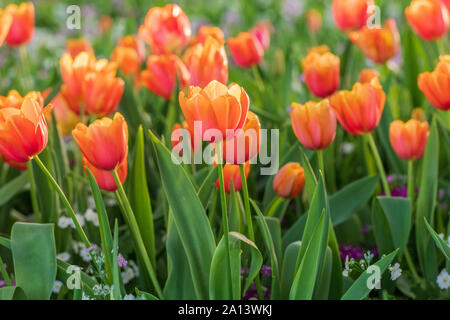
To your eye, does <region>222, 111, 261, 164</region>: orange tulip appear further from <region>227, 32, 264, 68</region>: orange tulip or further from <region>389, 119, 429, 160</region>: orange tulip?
<region>227, 32, 264, 68</region>: orange tulip

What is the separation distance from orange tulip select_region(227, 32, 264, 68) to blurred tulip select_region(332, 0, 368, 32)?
0.33 meters

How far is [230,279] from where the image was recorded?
44.2 inches

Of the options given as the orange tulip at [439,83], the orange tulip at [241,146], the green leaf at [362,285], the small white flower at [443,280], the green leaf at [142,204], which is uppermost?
the orange tulip at [439,83]

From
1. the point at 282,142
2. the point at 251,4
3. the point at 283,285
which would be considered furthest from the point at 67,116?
the point at 251,4

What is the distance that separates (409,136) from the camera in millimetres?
1377

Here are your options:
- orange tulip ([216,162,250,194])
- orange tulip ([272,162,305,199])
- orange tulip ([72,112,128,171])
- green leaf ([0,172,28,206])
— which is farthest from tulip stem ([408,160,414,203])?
green leaf ([0,172,28,206])

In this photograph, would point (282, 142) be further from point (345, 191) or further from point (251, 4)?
point (251, 4)

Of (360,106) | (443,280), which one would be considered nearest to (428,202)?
(443,280)

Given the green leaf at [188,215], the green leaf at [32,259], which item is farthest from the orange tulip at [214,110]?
the green leaf at [32,259]

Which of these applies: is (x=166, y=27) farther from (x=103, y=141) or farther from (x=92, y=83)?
(x=103, y=141)

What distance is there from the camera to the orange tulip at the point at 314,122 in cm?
123

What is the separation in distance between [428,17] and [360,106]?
2.13ft

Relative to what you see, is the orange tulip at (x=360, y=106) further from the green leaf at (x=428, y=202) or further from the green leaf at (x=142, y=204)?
the green leaf at (x=142, y=204)

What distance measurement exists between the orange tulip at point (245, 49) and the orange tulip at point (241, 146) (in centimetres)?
93
